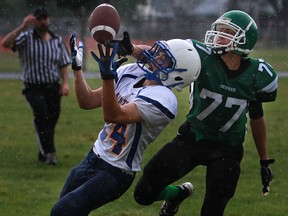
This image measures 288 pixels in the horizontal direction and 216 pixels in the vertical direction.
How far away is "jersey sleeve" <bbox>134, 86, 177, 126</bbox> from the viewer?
4.70 meters

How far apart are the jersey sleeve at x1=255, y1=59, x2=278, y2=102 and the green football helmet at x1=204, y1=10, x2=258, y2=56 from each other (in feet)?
0.48

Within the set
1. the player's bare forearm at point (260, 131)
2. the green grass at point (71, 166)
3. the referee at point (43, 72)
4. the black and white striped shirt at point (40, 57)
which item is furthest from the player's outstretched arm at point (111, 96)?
the black and white striped shirt at point (40, 57)

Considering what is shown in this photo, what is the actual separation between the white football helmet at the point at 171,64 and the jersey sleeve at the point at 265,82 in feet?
2.13

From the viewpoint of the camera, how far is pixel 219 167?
18.1ft

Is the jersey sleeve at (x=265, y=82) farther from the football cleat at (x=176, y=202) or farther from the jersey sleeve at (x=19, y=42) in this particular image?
the jersey sleeve at (x=19, y=42)

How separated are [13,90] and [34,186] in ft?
33.3

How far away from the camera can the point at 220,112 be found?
5457 millimetres

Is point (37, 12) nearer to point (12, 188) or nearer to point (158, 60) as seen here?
point (12, 188)

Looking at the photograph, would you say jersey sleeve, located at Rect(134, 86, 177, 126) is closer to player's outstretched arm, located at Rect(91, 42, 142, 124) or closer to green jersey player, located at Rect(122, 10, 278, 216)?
player's outstretched arm, located at Rect(91, 42, 142, 124)

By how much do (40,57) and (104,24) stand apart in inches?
165

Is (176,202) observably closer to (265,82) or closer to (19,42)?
(265,82)

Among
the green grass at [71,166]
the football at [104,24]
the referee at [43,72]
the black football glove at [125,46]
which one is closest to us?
the black football glove at [125,46]

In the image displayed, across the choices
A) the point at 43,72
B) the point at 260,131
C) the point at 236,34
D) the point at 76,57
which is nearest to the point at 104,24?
the point at 76,57

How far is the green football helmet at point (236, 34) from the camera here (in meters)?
5.39
